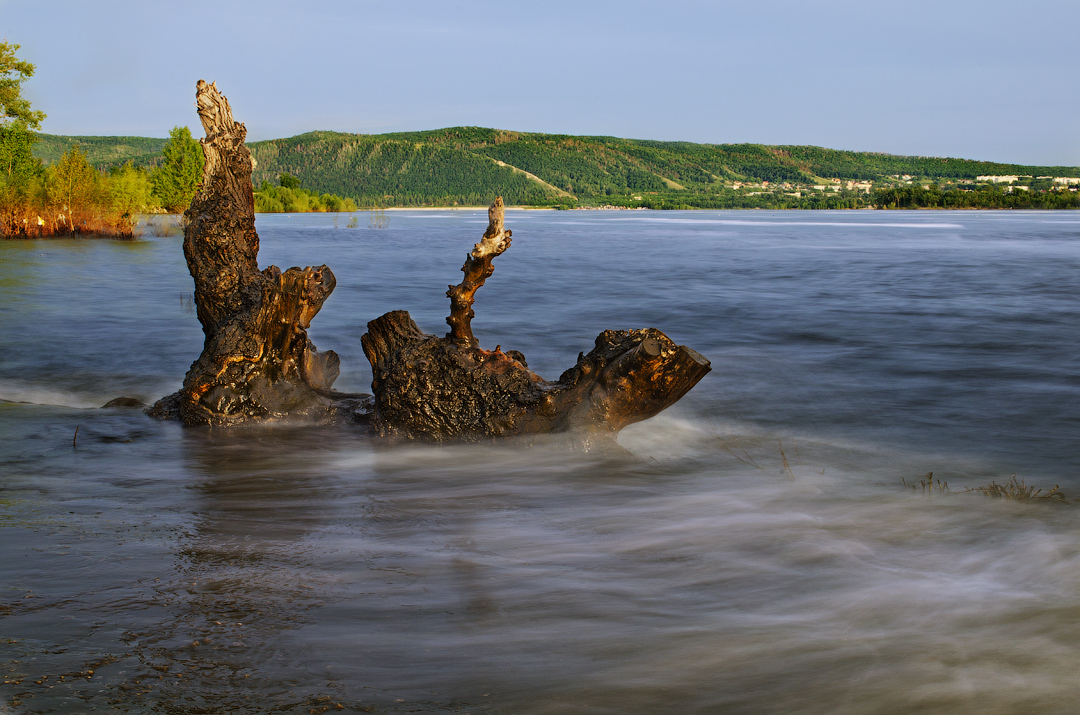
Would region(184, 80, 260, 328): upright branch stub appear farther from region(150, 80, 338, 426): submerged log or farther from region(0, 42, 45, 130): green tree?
region(0, 42, 45, 130): green tree

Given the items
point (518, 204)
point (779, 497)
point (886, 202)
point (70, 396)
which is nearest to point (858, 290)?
point (779, 497)

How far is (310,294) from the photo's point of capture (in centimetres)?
592

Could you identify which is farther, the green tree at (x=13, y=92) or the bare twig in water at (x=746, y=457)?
the green tree at (x=13, y=92)

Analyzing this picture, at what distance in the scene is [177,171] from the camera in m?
69.6

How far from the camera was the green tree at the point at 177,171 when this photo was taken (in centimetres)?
6380

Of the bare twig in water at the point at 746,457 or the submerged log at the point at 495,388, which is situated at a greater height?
the submerged log at the point at 495,388

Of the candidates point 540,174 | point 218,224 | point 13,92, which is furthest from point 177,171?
point 540,174

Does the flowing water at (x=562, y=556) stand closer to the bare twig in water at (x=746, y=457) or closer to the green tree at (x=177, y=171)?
the bare twig in water at (x=746, y=457)

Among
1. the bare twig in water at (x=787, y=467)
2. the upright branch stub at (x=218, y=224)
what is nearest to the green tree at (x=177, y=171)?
the upright branch stub at (x=218, y=224)

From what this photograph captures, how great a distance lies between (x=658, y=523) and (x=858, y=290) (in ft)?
46.5

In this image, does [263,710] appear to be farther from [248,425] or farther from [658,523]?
[248,425]

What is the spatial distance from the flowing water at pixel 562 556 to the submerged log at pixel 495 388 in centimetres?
23

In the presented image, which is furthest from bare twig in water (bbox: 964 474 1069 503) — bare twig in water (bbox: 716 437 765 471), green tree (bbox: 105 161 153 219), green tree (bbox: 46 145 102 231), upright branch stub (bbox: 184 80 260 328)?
green tree (bbox: 105 161 153 219)

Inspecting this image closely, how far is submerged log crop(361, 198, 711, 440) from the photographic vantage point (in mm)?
5180
